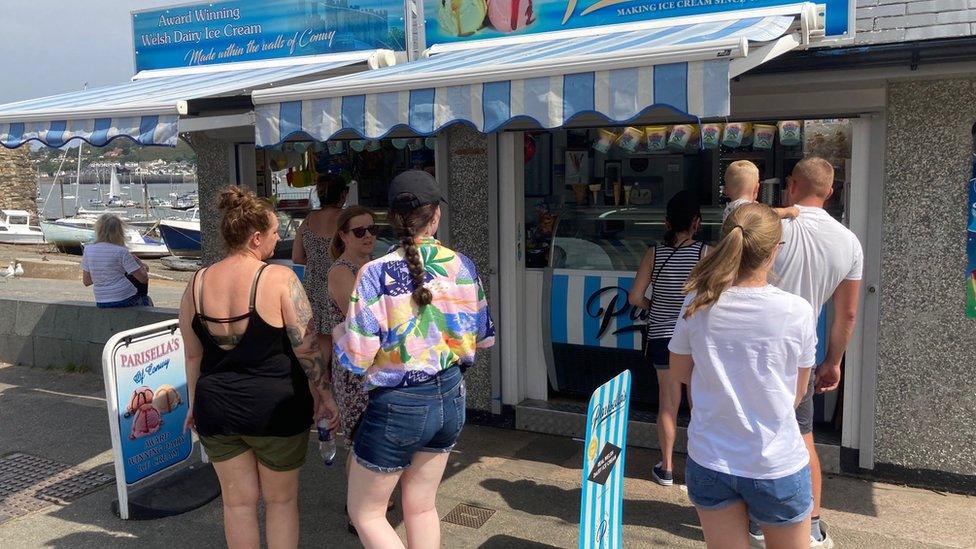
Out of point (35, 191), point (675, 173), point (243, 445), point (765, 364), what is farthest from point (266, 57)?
point (35, 191)

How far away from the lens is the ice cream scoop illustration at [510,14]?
5.19m

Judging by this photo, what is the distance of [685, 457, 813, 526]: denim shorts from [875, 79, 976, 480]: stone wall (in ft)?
7.16

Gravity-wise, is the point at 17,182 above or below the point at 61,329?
above

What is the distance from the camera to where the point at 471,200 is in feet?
17.8

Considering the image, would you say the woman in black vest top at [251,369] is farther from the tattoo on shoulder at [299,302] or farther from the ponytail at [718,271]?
the ponytail at [718,271]

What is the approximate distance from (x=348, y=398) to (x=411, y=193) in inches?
38.9


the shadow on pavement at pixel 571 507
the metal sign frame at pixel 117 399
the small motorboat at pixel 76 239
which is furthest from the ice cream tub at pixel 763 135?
the small motorboat at pixel 76 239

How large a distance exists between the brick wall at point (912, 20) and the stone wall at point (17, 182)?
120 ft

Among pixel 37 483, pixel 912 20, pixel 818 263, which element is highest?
pixel 912 20

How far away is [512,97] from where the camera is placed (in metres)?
3.39

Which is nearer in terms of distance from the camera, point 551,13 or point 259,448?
point 259,448

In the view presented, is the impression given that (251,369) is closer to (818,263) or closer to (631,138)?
(818,263)

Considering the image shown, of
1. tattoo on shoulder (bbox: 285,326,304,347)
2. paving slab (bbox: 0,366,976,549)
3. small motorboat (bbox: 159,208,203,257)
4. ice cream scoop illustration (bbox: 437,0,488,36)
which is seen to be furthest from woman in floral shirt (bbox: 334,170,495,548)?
small motorboat (bbox: 159,208,203,257)

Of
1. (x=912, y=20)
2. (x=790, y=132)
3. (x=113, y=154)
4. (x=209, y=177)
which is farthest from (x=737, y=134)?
(x=113, y=154)
